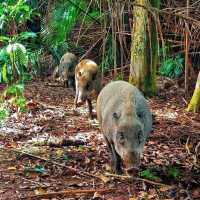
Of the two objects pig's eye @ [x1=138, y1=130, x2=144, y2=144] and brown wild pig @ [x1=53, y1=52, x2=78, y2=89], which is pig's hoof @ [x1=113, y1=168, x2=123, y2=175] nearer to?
pig's eye @ [x1=138, y1=130, x2=144, y2=144]

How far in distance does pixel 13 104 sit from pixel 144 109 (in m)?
4.00

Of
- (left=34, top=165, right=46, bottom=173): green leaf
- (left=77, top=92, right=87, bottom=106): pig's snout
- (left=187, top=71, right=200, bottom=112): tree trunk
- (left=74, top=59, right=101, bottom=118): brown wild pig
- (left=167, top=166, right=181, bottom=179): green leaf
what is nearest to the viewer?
(left=167, top=166, right=181, bottom=179): green leaf

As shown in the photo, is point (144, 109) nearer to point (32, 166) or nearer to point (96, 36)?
point (32, 166)

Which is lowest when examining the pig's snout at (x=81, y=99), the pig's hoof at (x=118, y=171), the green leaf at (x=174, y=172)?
the green leaf at (x=174, y=172)

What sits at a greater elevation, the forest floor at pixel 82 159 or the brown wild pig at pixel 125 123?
the brown wild pig at pixel 125 123

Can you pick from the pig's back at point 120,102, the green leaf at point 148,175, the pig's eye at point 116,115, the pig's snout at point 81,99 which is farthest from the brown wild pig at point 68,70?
the pig's eye at point 116,115

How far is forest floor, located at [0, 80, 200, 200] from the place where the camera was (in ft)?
17.9

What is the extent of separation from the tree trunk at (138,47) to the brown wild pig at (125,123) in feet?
12.0

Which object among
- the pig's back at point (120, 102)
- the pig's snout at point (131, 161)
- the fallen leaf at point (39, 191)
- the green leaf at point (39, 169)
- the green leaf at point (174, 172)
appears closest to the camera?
the pig's snout at point (131, 161)

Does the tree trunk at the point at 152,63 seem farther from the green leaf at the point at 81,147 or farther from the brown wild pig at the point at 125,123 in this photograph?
the brown wild pig at the point at 125,123

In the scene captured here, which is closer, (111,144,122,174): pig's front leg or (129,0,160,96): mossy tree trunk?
(111,144,122,174): pig's front leg

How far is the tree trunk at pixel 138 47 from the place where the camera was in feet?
32.0

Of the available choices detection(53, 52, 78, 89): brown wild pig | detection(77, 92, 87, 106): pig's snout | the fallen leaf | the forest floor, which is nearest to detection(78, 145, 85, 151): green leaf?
the forest floor

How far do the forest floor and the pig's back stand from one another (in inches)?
22.5
